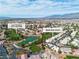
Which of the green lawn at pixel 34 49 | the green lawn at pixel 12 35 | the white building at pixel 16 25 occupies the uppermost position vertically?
the white building at pixel 16 25

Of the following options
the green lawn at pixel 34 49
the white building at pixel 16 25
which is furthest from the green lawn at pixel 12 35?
the green lawn at pixel 34 49

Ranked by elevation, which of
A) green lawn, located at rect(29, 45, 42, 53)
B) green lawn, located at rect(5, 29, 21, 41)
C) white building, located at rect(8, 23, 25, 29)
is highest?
white building, located at rect(8, 23, 25, 29)

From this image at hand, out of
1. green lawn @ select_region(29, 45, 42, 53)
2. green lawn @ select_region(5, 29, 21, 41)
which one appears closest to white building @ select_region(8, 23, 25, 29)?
green lawn @ select_region(5, 29, 21, 41)

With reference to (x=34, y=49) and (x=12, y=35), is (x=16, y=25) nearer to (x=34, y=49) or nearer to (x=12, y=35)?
(x=12, y=35)

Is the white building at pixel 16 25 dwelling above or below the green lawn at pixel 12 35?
above

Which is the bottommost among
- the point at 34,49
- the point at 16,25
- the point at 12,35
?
the point at 34,49

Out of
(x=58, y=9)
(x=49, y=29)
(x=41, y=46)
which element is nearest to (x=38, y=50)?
(x=41, y=46)

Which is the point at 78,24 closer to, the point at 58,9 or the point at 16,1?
the point at 58,9

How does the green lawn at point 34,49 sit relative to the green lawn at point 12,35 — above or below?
below

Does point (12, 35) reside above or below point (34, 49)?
above

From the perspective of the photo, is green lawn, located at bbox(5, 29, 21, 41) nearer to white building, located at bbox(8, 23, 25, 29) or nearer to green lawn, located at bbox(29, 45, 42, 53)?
white building, located at bbox(8, 23, 25, 29)

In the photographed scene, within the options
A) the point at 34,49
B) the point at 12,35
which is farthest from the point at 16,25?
the point at 34,49

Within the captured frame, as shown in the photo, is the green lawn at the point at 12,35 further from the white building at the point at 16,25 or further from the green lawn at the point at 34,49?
the green lawn at the point at 34,49
